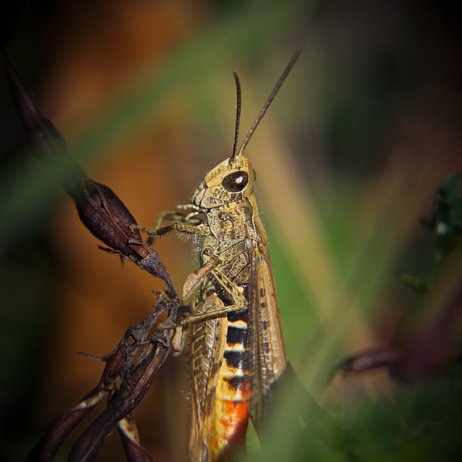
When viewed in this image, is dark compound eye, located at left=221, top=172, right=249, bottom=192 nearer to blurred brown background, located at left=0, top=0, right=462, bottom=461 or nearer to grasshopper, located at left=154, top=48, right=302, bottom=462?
grasshopper, located at left=154, top=48, right=302, bottom=462

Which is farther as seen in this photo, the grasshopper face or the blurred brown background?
the blurred brown background

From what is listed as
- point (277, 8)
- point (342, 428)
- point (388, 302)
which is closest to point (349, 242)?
point (388, 302)

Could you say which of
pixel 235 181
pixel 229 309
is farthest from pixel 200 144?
pixel 229 309

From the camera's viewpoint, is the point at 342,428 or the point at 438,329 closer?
the point at 342,428

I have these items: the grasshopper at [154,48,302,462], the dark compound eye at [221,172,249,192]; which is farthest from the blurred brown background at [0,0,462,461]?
the dark compound eye at [221,172,249,192]

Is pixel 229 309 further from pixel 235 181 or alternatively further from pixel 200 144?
pixel 200 144

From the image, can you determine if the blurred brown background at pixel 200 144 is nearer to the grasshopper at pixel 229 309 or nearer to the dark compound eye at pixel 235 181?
the grasshopper at pixel 229 309

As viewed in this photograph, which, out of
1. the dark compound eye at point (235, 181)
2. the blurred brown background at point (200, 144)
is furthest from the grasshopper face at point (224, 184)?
the blurred brown background at point (200, 144)

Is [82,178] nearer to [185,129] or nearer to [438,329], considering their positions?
[438,329]

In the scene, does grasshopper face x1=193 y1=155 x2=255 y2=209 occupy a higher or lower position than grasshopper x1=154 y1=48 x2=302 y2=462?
higher
